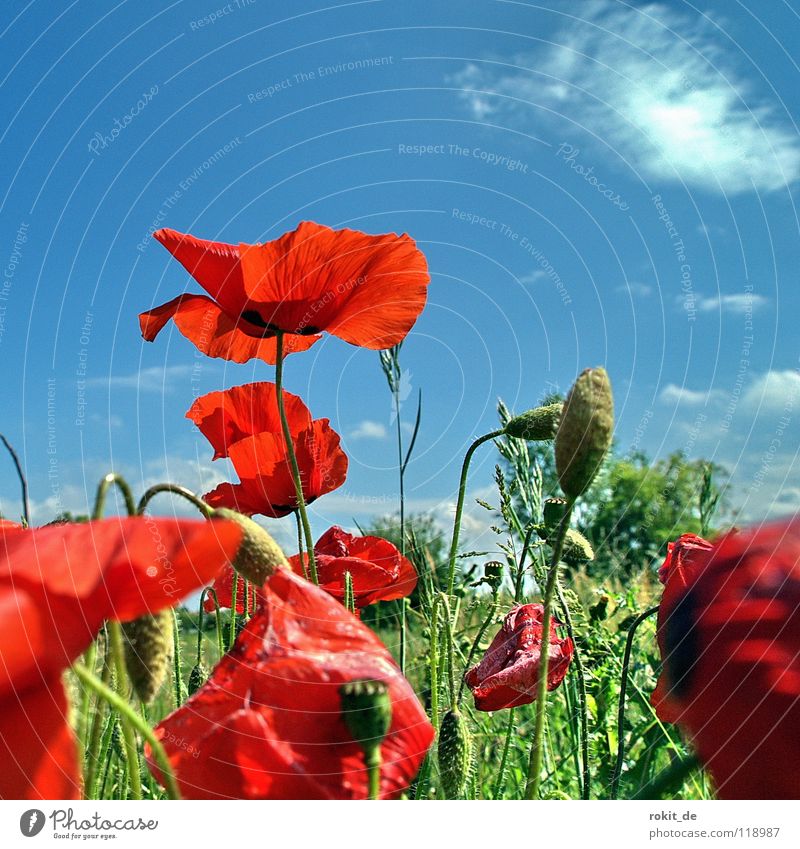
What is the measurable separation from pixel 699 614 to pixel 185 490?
0.61 feet

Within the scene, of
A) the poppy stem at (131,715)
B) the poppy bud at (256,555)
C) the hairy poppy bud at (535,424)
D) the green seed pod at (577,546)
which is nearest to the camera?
the poppy stem at (131,715)

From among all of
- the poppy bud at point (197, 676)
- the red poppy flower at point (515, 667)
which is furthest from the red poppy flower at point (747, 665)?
the poppy bud at point (197, 676)

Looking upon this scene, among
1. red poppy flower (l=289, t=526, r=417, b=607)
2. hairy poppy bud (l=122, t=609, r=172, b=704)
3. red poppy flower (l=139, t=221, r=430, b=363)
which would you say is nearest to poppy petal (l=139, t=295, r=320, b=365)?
red poppy flower (l=139, t=221, r=430, b=363)

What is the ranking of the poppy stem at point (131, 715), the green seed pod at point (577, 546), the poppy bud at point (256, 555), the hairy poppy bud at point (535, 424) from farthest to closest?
the green seed pod at point (577, 546) → the hairy poppy bud at point (535, 424) → the poppy bud at point (256, 555) → the poppy stem at point (131, 715)

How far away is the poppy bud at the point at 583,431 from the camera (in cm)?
26

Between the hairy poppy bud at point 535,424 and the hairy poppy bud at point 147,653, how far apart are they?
198 millimetres

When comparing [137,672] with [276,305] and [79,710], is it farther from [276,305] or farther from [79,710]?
[276,305]

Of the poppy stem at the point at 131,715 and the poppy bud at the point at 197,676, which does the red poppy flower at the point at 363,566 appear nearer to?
the poppy bud at the point at 197,676

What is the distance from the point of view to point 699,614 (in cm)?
30

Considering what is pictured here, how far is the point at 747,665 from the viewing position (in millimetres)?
262

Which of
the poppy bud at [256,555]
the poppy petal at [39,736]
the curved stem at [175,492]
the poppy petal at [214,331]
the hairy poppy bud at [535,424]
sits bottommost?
the poppy petal at [39,736]

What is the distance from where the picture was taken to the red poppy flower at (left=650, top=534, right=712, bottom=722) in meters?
0.33

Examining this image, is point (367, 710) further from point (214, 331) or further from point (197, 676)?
point (214, 331)
